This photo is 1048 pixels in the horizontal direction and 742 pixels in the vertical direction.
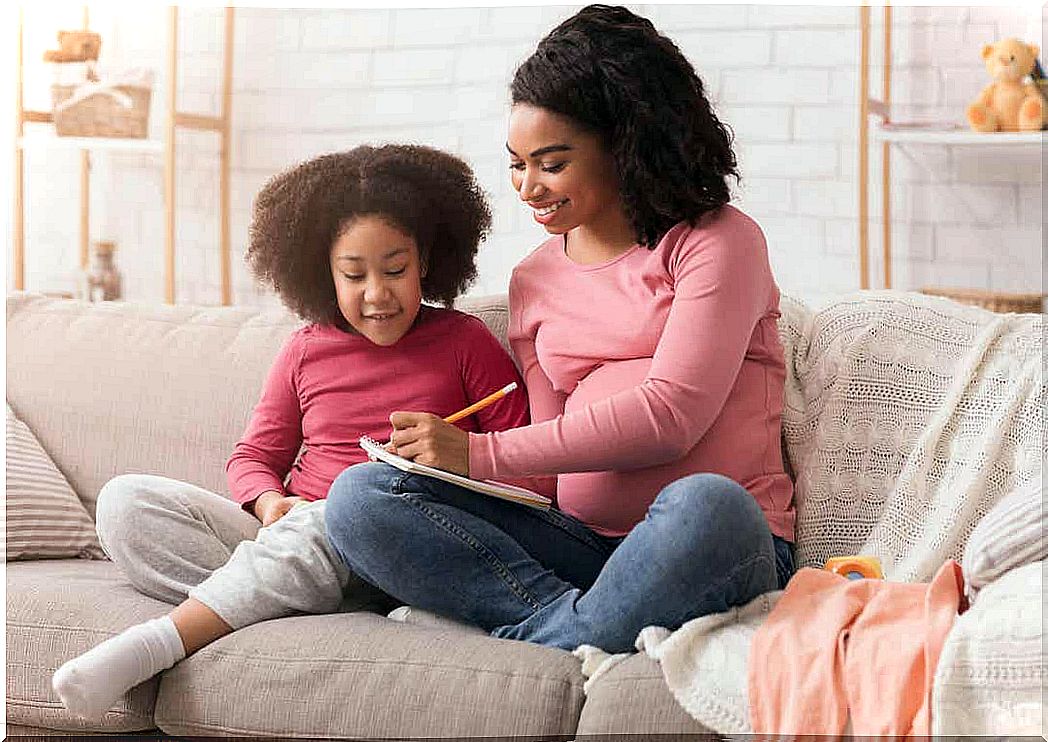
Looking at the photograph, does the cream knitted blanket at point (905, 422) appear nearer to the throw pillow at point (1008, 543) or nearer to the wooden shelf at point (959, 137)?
the throw pillow at point (1008, 543)

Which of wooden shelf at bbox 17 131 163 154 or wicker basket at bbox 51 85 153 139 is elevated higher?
wicker basket at bbox 51 85 153 139

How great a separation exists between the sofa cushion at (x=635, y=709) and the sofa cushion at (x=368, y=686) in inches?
1.2

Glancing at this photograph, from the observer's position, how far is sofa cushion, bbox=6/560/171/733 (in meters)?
1.36

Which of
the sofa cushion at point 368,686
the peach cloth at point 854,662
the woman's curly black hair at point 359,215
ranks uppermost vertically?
the woman's curly black hair at point 359,215

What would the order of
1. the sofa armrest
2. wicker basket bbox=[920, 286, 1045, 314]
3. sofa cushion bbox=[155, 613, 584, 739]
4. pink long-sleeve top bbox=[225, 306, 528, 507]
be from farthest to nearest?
wicker basket bbox=[920, 286, 1045, 314] → pink long-sleeve top bbox=[225, 306, 528, 507] → sofa cushion bbox=[155, 613, 584, 739] → the sofa armrest

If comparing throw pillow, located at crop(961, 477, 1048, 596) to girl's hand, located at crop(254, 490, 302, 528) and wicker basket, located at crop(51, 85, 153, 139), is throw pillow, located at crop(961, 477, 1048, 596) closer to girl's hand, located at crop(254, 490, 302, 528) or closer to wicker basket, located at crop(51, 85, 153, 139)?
girl's hand, located at crop(254, 490, 302, 528)

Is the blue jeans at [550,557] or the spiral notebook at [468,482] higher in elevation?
the spiral notebook at [468,482]

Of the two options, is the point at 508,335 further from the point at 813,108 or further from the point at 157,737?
the point at 813,108

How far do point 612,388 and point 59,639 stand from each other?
64 cm

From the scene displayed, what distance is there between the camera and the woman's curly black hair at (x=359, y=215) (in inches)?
64.3

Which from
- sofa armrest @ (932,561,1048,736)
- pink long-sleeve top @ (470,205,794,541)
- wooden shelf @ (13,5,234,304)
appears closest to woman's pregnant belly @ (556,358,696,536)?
pink long-sleeve top @ (470,205,794,541)

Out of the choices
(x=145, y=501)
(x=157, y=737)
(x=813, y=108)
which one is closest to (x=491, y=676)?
(x=157, y=737)

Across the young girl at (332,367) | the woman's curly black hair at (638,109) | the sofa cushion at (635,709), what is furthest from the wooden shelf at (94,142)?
the sofa cushion at (635,709)

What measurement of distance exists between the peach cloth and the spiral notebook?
11.9 inches
